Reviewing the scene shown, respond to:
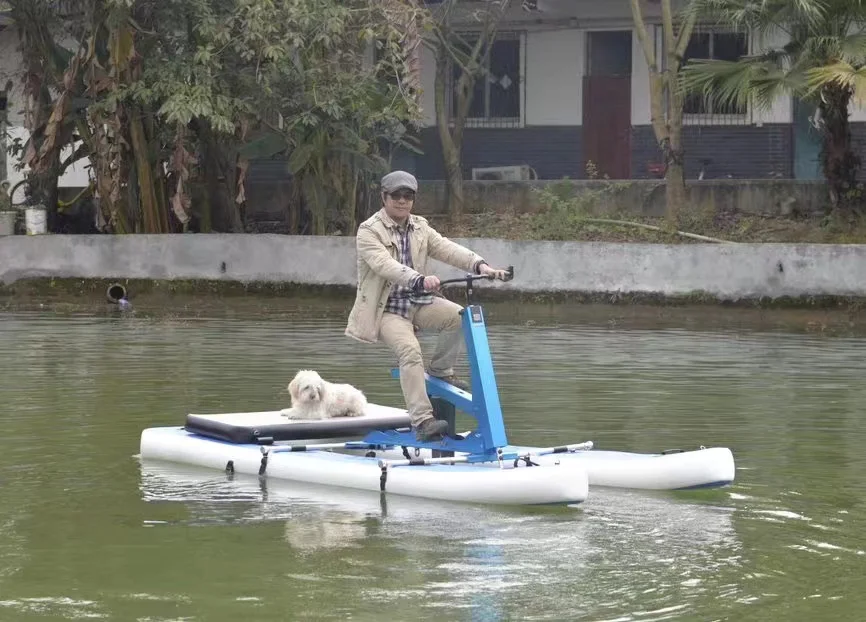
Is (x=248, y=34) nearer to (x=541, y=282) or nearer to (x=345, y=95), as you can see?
(x=345, y=95)

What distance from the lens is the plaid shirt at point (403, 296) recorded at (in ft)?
35.2

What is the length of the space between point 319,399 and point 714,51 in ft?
67.6

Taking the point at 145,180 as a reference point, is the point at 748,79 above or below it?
above

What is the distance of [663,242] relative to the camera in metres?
24.4

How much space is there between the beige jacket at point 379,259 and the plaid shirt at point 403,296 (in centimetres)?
3

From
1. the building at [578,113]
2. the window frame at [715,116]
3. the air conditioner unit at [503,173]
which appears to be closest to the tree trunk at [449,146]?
the building at [578,113]

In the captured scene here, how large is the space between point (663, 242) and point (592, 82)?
7.94 m

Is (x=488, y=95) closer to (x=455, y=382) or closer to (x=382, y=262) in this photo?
(x=455, y=382)

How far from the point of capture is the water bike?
9711 mm

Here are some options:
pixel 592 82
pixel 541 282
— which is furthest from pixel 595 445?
pixel 592 82

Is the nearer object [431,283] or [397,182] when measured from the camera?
[431,283]

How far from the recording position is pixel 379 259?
411 inches

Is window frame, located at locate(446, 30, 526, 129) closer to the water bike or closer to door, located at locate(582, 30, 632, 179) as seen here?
door, located at locate(582, 30, 632, 179)

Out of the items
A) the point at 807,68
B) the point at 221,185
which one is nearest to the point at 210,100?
the point at 221,185
